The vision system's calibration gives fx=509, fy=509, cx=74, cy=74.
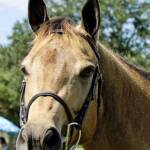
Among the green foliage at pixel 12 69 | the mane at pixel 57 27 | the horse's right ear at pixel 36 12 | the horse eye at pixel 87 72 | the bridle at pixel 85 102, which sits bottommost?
the green foliage at pixel 12 69

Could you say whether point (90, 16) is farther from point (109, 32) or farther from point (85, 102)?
point (109, 32)

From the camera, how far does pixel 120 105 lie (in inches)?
217

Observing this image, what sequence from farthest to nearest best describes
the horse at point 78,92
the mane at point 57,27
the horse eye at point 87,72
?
1. the mane at point 57,27
2. the horse eye at point 87,72
3. the horse at point 78,92

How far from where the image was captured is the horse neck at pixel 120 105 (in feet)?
17.8

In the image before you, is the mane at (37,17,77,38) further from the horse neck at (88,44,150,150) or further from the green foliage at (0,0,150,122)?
the green foliage at (0,0,150,122)

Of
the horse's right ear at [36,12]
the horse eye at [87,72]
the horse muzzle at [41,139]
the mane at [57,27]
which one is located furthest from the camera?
the horse's right ear at [36,12]

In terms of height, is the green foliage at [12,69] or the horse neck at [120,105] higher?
the horse neck at [120,105]

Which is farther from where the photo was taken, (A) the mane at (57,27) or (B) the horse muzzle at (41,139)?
(A) the mane at (57,27)

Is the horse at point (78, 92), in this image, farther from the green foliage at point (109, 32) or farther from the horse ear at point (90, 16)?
the green foliage at point (109, 32)

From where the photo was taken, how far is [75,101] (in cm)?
491

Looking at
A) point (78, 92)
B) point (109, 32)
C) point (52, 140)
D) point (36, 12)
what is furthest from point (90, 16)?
point (109, 32)

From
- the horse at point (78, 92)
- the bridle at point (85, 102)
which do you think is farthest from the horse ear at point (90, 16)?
the bridle at point (85, 102)

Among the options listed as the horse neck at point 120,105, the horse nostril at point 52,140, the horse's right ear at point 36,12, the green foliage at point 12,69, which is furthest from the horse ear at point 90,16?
the green foliage at point 12,69

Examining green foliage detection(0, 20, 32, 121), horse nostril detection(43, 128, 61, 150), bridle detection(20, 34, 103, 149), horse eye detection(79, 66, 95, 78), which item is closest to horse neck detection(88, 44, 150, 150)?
bridle detection(20, 34, 103, 149)
